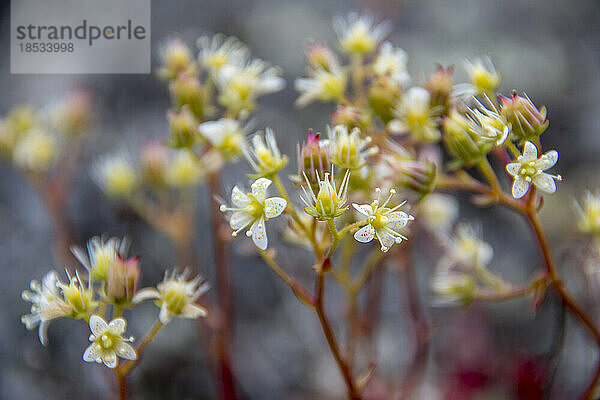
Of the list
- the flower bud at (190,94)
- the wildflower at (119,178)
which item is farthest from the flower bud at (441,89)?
the wildflower at (119,178)

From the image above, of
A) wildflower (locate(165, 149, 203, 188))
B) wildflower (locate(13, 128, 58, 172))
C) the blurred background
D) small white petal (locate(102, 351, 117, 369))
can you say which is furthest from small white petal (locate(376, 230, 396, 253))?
wildflower (locate(13, 128, 58, 172))

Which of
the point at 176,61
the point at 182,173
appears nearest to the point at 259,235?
the point at 176,61

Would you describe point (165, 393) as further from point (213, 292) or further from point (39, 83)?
point (39, 83)

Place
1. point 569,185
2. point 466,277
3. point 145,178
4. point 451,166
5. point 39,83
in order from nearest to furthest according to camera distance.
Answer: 1. point 451,166
2. point 466,277
3. point 145,178
4. point 569,185
5. point 39,83

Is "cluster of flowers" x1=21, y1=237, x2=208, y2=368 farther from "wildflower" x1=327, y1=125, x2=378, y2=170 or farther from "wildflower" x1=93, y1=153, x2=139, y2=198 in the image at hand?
"wildflower" x1=93, y1=153, x2=139, y2=198

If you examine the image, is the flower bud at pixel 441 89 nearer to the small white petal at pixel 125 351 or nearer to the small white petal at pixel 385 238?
the small white petal at pixel 385 238

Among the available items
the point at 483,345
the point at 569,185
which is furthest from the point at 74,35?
the point at 569,185

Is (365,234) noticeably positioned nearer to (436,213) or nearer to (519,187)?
(519,187)
